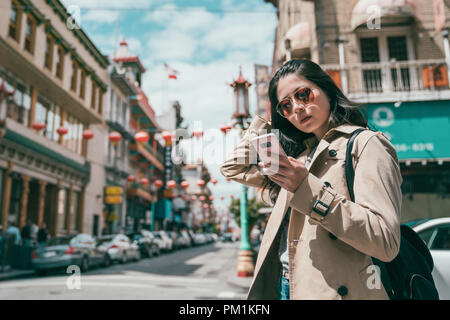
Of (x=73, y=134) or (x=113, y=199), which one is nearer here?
(x=73, y=134)

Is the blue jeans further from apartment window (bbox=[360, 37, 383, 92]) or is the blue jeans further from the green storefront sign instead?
apartment window (bbox=[360, 37, 383, 92])

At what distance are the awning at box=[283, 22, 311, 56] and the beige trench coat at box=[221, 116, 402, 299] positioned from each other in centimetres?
1271

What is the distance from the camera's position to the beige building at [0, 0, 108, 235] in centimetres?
1644

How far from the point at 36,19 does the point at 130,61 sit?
557 inches

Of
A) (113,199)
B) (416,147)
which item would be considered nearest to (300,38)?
(416,147)

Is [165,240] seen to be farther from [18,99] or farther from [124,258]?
[18,99]

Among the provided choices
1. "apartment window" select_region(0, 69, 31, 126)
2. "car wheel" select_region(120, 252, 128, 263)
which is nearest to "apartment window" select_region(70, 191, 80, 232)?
"car wheel" select_region(120, 252, 128, 263)

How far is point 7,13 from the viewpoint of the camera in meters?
15.8

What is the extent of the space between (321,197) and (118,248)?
1747cm

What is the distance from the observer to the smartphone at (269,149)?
1036mm

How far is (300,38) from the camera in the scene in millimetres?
13508

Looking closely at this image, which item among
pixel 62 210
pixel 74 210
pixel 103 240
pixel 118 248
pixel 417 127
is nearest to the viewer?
pixel 417 127

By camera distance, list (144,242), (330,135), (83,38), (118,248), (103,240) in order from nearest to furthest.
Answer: (330,135) < (118,248) < (103,240) < (144,242) < (83,38)

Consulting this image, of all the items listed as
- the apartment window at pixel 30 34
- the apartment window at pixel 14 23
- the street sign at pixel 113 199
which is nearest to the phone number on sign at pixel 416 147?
the apartment window at pixel 14 23
